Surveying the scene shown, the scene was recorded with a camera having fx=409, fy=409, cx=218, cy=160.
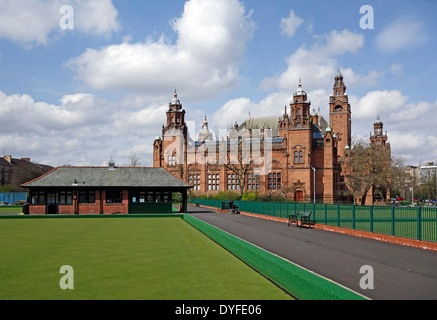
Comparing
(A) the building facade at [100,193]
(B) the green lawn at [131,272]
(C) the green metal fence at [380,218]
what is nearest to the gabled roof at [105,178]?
(A) the building facade at [100,193]

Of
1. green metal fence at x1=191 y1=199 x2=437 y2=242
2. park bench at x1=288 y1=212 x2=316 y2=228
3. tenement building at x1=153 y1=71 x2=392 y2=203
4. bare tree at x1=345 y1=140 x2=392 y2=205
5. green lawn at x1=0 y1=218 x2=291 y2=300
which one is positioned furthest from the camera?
tenement building at x1=153 y1=71 x2=392 y2=203

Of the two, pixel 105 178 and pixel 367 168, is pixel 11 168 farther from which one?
pixel 367 168

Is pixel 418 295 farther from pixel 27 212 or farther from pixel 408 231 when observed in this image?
pixel 27 212

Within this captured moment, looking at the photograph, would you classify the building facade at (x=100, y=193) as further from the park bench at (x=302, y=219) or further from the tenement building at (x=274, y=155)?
the tenement building at (x=274, y=155)

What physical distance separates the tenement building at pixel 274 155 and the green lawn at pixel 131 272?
171 ft

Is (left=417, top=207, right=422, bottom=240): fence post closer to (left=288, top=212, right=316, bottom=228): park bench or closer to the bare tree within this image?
(left=288, top=212, right=316, bottom=228): park bench

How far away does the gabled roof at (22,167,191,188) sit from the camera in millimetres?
42500

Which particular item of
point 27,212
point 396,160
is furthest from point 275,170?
point 27,212

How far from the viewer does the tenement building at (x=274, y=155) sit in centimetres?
6750

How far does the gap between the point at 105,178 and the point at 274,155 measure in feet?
113

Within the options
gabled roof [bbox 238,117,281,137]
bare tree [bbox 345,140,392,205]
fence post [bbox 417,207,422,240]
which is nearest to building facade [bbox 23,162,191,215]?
→ fence post [bbox 417,207,422,240]

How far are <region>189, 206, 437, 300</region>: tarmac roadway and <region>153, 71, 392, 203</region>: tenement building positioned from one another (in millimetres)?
48852

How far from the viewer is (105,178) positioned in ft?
147
